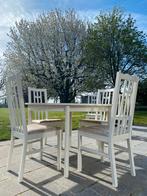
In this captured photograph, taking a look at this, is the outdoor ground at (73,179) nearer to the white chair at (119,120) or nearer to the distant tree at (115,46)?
the white chair at (119,120)

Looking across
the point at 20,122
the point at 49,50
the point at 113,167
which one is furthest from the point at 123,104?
the point at 49,50

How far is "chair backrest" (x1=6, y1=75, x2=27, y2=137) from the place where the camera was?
1.79 m

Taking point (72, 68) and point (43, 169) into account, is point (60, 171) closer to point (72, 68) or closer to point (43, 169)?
point (43, 169)

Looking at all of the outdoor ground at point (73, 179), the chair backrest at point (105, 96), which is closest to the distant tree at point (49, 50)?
the chair backrest at point (105, 96)

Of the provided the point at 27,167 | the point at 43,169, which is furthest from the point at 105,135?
the point at 27,167

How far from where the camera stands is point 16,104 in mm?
1883

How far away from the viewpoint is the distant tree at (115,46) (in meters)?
10.4

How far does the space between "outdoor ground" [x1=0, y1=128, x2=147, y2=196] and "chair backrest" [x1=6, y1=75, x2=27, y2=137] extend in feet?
0.86

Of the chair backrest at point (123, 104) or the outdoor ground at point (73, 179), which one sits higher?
the chair backrest at point (123, 104)

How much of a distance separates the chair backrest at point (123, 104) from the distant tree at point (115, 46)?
28.8 feet

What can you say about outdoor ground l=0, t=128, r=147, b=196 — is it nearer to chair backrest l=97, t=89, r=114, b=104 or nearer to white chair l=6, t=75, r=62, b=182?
white chair l=6, t=75, r=62, b=182

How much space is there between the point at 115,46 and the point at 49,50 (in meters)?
3.96

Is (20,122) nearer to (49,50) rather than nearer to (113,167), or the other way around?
(113,167)

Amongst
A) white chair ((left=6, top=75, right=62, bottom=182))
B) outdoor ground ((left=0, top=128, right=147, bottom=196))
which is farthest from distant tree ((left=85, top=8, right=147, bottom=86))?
white chair ((left=6, top=75, right=62, bottom=182))
